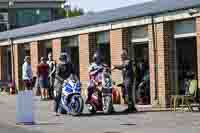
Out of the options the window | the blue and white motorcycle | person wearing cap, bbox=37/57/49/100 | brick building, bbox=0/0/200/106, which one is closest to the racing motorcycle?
the blue and white motorcycle

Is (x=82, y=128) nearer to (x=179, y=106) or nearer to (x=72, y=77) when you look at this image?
(x=72, y=77)

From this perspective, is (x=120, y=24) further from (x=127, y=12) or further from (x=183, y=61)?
(x=183, y=61)

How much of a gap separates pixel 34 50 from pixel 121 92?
817 centimetres

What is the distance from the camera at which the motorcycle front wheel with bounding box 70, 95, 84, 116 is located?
17750 mm

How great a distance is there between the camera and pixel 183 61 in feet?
63.5

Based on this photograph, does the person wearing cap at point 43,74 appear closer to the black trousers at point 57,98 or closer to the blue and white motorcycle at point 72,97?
the black trousers at point 57,98

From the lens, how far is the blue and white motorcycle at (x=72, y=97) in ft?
58.2

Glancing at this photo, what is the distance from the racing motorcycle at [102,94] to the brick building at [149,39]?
2.04 m

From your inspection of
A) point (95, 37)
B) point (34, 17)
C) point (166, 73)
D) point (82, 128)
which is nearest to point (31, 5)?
point (34, 17)

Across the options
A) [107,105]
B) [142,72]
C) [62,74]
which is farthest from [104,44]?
[107,105]

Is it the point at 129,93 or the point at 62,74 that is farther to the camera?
the point at 129,93

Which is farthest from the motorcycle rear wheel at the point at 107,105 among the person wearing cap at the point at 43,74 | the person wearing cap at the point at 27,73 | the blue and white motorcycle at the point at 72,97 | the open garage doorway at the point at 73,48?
the person wearing cap at the point at 27,73

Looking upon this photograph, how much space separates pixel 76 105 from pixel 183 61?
371 centimetres

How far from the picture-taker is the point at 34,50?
28.1 meters
